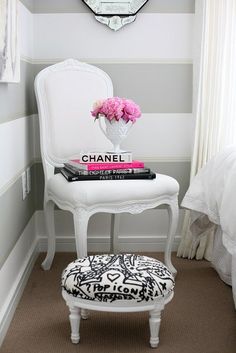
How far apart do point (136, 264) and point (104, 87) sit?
130 cm

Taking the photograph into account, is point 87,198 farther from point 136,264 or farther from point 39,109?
point 39,109

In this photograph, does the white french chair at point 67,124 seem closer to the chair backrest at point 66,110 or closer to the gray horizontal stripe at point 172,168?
the chair backrest at point 66,110

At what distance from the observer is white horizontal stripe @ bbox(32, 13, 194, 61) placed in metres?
3.30

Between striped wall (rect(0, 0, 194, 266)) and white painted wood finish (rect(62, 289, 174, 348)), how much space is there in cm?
101

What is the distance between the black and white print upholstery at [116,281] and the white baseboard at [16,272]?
342mm

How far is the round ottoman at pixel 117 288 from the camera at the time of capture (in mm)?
2143

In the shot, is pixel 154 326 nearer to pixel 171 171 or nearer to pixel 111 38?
pixel 171 171

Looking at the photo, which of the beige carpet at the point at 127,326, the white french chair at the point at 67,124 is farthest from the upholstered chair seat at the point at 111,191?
the beige carpet at the point at 127,326

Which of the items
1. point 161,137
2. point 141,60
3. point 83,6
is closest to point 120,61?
point 141,60

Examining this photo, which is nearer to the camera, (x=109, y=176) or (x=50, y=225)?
(x=109, y=176)

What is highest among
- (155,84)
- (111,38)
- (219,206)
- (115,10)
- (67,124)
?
(115,10)

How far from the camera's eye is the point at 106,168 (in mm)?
2777

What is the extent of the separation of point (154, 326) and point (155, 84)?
1.61 metres

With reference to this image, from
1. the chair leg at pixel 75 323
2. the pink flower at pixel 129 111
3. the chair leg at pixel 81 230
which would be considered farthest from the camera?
the pink flower at pixel 129 111
